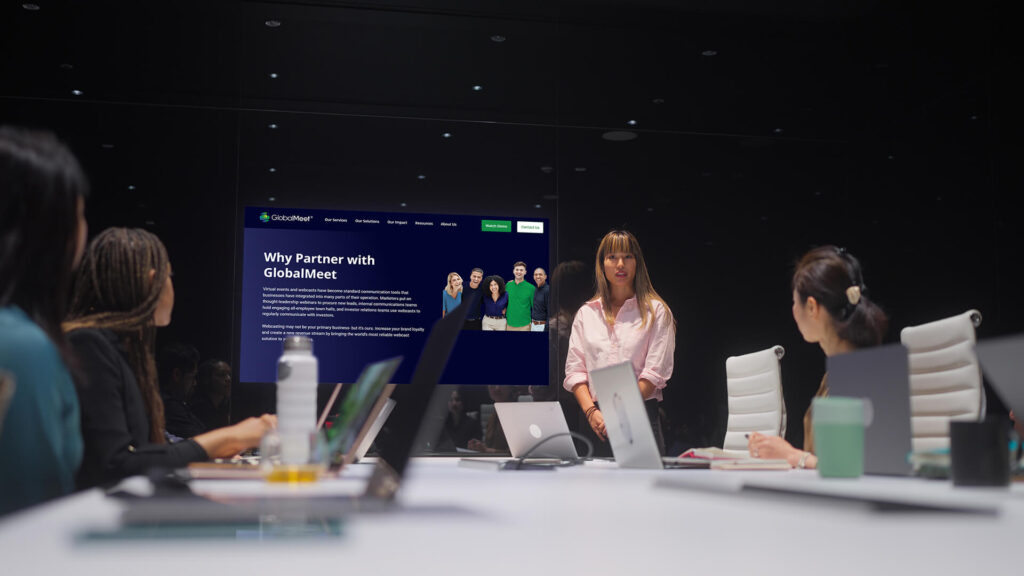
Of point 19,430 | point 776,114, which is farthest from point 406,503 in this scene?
point 776,114

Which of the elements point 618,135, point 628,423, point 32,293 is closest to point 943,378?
point 628,423

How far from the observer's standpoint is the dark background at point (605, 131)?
4.91 meters

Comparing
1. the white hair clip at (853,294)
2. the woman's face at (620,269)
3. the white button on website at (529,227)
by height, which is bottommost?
the white hair clip at (853,294)

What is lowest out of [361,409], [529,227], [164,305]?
[361,409]

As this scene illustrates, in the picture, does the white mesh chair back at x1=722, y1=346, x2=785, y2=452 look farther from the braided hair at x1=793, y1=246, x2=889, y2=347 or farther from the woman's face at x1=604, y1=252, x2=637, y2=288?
the woman's face at x1=604, y1=252, x2=637, y2=288

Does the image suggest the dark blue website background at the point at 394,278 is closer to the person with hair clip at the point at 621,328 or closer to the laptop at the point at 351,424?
the person with hair clip at the point at 621,328

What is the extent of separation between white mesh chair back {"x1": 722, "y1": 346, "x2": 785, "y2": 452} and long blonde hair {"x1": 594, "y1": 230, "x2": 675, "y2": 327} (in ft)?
2.18

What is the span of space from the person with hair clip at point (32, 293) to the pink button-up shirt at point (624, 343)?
11.2ft

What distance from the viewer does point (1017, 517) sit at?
39.6 inches

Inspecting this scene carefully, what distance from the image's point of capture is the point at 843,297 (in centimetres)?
265

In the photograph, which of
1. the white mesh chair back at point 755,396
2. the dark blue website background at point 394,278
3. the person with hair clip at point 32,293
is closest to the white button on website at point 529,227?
the dark blue website background at point 394,278

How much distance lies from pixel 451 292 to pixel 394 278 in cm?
33

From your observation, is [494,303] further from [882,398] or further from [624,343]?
[882,398]

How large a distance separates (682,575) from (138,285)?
6.10 feet
